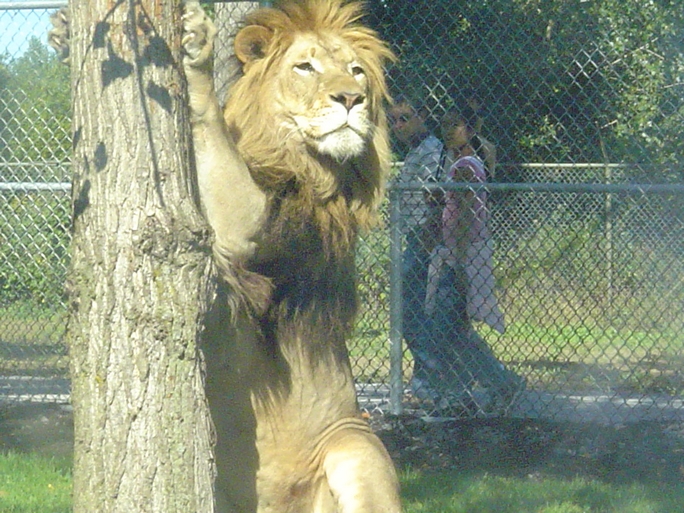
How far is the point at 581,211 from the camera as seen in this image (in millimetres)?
7812

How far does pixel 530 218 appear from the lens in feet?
24.9

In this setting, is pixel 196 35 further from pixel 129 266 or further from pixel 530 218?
pixel 530 218

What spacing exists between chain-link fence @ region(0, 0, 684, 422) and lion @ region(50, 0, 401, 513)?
278 centimetres

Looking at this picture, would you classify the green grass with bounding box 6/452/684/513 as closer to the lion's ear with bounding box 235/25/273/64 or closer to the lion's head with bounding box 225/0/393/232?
the lion's head with bounding box 225/0/393/232

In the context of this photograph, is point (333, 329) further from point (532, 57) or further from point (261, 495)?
point (532, 57)

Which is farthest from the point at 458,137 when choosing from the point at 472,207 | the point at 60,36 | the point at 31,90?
the point at 60,36

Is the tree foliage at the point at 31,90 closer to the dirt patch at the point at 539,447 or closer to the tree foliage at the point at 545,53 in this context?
the tree foliage at the point at 545,53

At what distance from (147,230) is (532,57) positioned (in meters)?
5.21

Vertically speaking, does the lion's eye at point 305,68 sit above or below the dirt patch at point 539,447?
above

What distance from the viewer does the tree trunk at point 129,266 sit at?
7.54ft

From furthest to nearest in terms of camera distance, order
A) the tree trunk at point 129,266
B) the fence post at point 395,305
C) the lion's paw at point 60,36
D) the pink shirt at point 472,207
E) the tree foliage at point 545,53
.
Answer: the tree foliage at point 545,53, the pink shirt at point 472,207, the fence post at point 395,305, the lion's paw at point 60,36, the tree trunk at point 129,266

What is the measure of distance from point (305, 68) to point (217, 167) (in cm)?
76

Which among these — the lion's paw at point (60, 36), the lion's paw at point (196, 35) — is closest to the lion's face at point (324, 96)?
the lion's paw at point (196, 35)

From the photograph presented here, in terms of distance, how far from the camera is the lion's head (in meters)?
3.37
